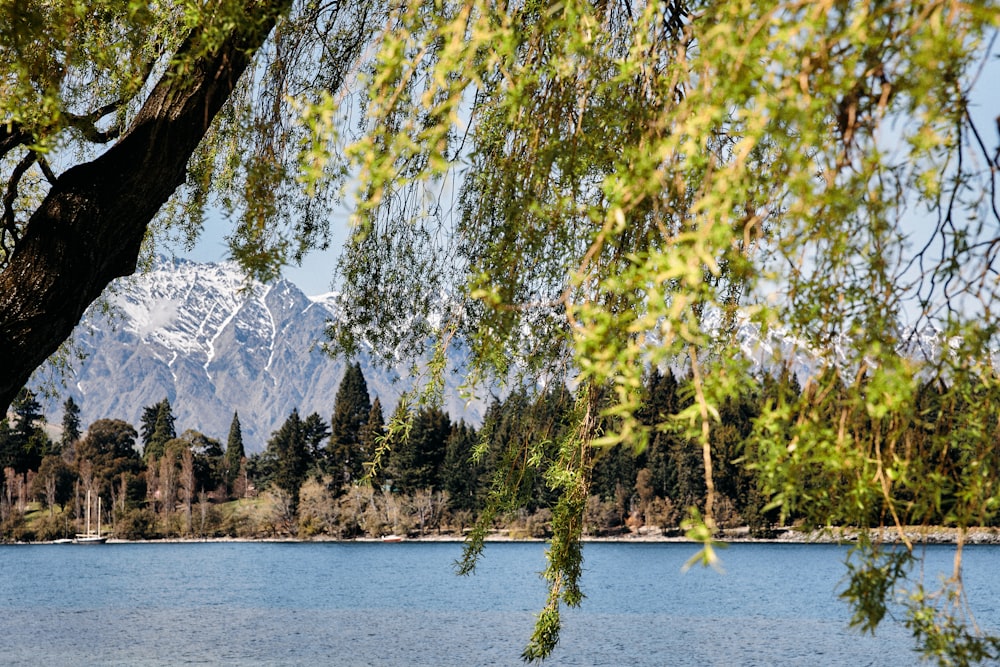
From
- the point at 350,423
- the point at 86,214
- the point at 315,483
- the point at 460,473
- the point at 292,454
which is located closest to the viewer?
the point at 86,214

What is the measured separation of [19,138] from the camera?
10.8ft

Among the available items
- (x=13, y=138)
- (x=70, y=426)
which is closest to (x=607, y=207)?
(x=13, y=138)

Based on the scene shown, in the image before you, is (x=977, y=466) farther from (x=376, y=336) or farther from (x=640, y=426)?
(x=376, y=336)

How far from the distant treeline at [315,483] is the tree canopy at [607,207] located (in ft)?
114

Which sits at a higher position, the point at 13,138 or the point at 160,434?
the point at 160,434

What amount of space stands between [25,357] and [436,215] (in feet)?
5.05

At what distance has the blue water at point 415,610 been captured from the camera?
23.7 meters

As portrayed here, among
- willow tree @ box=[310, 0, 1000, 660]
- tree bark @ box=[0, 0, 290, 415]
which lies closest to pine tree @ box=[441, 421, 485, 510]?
tree bark @ box=[0, 0, 290, 415]

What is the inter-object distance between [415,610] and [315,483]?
2036 cm

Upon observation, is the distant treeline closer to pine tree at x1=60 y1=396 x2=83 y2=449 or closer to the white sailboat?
pine tree at x1=60 y1=396 x2=83 y2=449

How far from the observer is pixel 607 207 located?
87.6 inches

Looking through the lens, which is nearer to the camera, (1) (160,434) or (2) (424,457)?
(2) (424,457)

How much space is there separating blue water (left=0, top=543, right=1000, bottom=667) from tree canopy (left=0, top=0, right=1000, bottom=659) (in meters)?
9.99

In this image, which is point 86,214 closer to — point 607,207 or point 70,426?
point 607,207
